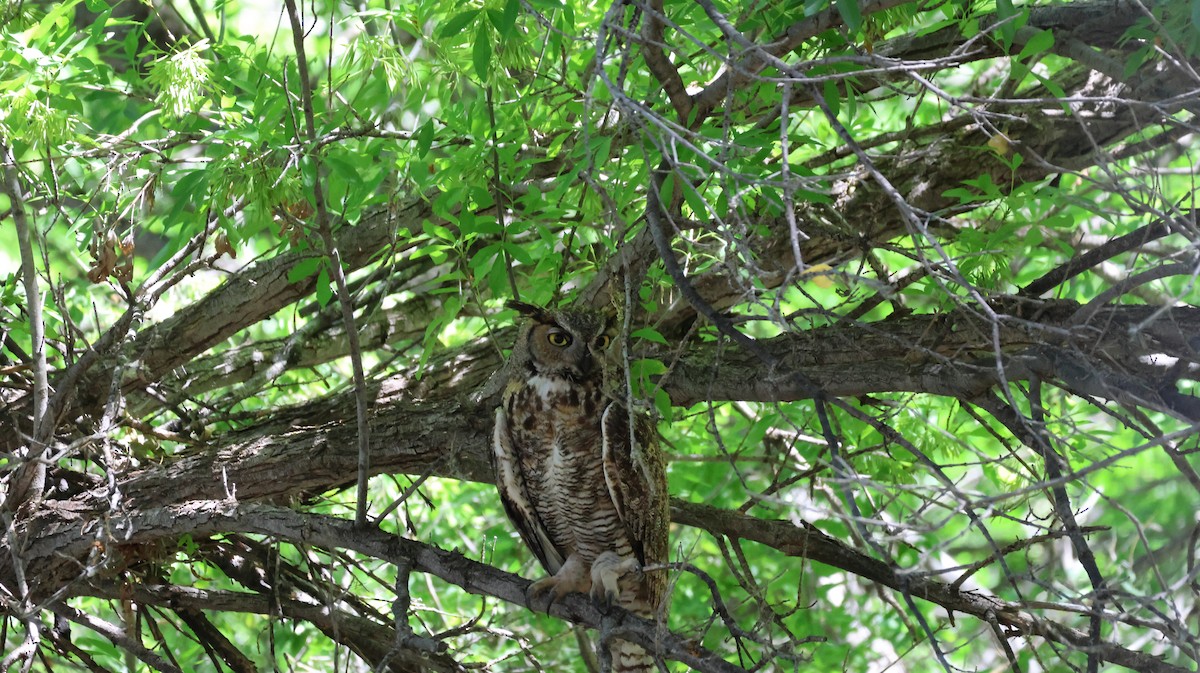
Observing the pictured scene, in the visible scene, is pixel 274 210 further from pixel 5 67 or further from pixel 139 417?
pixel 139 417

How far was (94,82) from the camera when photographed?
2559 mm

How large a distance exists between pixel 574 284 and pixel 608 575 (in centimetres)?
110

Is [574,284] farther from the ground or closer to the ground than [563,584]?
farther from the ground

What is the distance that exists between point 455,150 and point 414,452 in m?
0.82

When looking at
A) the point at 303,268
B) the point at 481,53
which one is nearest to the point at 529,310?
the point at 303,268

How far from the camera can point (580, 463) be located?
2.78 meters

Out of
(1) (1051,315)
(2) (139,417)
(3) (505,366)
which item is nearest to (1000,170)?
(1) (1051,315)

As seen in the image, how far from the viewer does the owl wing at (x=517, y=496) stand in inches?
109

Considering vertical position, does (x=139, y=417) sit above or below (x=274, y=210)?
below

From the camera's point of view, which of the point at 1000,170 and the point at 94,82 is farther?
the point at 1000,170

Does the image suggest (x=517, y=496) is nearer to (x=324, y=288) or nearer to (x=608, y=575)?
(x=608, y=575)

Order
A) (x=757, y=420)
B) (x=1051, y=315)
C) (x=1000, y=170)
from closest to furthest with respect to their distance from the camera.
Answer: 1. (x=1051, y=315)
2. (x=1000, y=170)
3. (x=757, y=420)

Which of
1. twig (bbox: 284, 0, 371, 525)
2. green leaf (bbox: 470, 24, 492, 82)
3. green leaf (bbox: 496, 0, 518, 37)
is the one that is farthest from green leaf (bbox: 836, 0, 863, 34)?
twig (bbox: 284, 0, 371, 525)

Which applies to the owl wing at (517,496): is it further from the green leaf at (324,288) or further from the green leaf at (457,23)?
the green leaf at (457,23)
